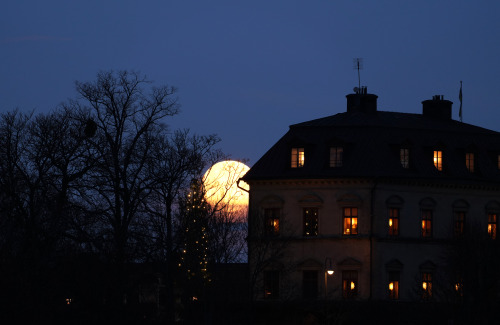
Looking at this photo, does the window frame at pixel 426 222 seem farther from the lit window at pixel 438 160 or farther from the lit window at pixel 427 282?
the lit window at pixel 438 160

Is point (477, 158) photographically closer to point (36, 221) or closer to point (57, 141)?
point (57, 141)

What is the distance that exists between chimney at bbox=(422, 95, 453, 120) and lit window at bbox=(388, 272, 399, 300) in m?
13.9


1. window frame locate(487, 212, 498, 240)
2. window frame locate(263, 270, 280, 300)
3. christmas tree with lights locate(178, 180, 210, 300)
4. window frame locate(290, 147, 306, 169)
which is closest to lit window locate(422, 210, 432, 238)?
window frame locate(487, 212, 498, 240)

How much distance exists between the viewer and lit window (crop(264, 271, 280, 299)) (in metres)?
75.7

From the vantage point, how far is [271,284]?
76.0m

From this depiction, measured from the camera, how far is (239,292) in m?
70.5

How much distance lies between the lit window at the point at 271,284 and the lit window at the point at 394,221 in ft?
24.6

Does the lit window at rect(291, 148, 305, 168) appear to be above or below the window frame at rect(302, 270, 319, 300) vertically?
above

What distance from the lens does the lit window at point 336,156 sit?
251ft

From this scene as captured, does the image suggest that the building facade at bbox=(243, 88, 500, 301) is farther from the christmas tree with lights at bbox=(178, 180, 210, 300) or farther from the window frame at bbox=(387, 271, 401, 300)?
the christmas tree with lights at bbox=(178, 180, 210, 300)

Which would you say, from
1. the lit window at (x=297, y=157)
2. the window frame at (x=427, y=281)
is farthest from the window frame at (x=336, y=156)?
the window frame at (x=427, y=281)

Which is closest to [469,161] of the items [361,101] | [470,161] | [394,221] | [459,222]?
[470,161]

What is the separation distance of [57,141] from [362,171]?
18815mm

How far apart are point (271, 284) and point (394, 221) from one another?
8484mm
